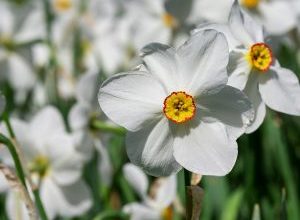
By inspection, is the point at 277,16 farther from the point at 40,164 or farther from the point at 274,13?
the point at 40,164

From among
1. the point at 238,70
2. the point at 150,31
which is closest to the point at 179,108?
the point at 238,70

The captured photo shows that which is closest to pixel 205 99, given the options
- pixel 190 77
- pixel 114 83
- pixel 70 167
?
pixel 190 77

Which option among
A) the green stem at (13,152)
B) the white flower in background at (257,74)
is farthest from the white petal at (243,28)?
the green stem at (13,152)

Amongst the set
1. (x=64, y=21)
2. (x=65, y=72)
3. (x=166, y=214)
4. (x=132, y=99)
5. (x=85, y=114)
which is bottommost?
(x=65, y=72)

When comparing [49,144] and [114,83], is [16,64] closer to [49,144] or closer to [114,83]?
[49,144]

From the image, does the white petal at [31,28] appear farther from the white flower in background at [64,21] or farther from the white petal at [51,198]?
the white petal at [51,198]

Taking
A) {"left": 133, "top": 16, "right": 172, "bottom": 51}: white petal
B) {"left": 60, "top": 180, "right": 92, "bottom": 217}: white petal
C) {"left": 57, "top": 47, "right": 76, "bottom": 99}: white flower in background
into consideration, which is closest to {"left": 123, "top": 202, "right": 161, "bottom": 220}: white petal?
{"left": 60, "top": 180, "right": 92, "bottom": 217}: white petal

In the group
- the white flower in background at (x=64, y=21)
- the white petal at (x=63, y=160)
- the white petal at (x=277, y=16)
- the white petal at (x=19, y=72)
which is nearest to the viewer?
the white petal at (x=63, y=160)
